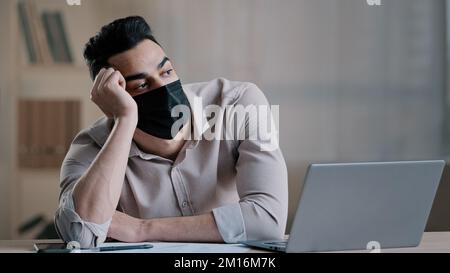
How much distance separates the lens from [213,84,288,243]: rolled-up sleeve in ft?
5.23

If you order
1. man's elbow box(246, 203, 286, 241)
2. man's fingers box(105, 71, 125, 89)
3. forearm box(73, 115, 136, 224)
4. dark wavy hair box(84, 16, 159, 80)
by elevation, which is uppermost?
dark wavy hair box(84, 16, 159, 80)

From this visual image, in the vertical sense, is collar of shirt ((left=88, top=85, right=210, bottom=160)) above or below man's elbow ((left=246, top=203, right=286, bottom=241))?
above

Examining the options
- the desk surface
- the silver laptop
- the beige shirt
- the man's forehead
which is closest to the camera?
the silver laptop

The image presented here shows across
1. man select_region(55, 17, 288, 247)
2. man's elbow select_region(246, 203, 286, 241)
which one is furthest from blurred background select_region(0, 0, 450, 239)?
man's elbow select_region(246, 203, 286, 241)

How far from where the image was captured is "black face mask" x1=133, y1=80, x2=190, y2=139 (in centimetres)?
189

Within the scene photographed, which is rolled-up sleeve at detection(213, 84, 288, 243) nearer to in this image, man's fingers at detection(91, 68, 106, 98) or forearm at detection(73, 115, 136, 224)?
forearm at detection(73, 115, 136, 224)

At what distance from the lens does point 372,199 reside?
1.26 m

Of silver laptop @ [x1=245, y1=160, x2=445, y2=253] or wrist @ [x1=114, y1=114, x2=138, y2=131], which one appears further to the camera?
wrist @ [x1=114, y1=114, x2=138, y2=131]

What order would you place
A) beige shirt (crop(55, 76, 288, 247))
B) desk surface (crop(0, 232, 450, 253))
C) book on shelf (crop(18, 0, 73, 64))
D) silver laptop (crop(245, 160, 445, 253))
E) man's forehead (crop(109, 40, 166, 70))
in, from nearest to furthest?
silver laptop (crop(245, 160, 445, 253)) → desk surface (crop(0, 232, 450, 253)) → beige shirt (crop(55, 76, 288, 247)) → man's forehead (crop(109, 40, 166, 70)) → book on shelf (crop(18, 0, 73, 64))

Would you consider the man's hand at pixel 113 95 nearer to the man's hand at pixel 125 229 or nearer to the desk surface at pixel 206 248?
the man's hand at pixel 125 229

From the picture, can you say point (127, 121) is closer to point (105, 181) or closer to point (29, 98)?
point (105, 181)

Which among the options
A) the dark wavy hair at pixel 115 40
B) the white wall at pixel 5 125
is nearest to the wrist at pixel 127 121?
the dark wavy hair at pixel 115 40

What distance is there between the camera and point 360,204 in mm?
1254

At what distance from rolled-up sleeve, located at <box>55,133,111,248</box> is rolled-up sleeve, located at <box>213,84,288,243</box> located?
0.27 m
